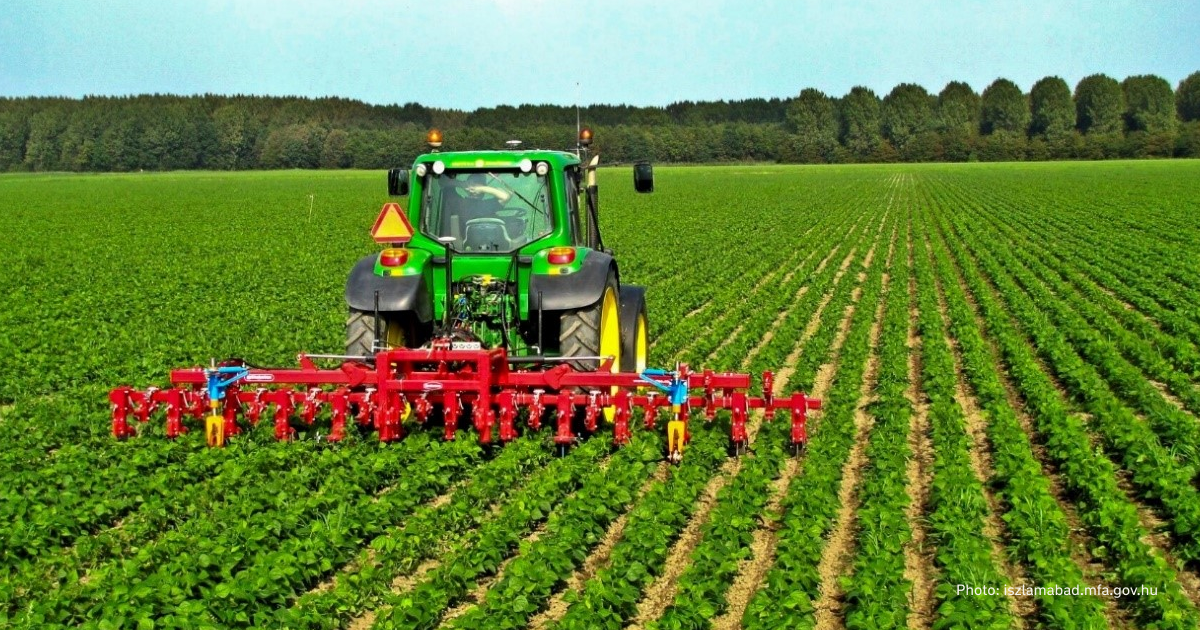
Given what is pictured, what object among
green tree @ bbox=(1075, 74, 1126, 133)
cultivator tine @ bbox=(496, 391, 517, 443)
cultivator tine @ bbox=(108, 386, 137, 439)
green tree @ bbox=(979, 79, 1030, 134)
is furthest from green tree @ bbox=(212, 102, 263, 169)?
cultivator tine @ bbox=(496, 391, 517, 443)

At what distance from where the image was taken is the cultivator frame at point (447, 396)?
8445 mm

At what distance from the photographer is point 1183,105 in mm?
166250

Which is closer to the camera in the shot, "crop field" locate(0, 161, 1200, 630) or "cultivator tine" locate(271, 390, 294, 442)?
"crop field" locate(0, 161, 1200, 630)

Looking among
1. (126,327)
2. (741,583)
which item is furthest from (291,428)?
(126,327)

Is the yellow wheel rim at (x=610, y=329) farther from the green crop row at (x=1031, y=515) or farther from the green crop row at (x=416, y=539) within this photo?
the green crop row at (x=1031, y=515)

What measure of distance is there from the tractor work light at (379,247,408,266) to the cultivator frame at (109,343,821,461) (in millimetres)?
786

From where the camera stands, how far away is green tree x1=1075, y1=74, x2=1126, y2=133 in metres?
147

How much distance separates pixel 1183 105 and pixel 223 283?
6783 inches

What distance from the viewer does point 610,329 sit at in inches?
398

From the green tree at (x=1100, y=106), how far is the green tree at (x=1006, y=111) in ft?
21.9

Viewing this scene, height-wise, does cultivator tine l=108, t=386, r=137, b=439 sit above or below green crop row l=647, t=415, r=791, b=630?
above

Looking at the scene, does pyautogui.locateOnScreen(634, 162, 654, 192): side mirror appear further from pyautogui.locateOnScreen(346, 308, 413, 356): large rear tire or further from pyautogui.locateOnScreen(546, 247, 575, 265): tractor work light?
pyautogui.locateOnScreen(346, 308, 413, 356): large rear tire

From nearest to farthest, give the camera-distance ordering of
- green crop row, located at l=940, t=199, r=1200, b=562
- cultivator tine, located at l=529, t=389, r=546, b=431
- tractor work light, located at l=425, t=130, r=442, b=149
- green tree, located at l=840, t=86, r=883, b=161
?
1. green crop row, located at l=940, t=199, r=1200, b=562
2. cultivator tine, located at l=529, t=389, r=546, b=431
3. tractor work light, located at l=425, t=130, r=442, b=149
4. green tree, located at l=840, t=86, r=883, b=161

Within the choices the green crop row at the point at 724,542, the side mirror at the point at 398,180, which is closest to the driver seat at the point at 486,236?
the side mirror at the point at 398,180
